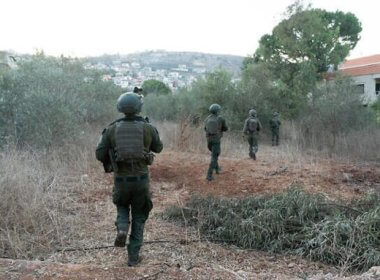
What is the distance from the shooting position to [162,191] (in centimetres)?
875

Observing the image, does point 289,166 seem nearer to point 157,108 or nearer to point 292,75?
point 292,75

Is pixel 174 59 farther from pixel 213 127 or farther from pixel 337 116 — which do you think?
pixel 213 127

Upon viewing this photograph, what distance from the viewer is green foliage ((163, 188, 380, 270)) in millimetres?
5109

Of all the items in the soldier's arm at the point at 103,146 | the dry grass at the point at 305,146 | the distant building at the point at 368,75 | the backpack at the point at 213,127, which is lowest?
the dry grass at the point at 305,146

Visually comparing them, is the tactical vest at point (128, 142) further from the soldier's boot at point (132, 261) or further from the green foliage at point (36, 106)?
the green foliage at point (36, 106)

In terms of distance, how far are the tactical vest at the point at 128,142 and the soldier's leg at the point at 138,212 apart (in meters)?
0.32

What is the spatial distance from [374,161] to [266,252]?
9723 millimetres

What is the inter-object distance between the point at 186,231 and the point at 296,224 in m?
1.53

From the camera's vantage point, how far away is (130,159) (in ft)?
13.6

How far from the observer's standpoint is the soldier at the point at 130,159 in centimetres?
412

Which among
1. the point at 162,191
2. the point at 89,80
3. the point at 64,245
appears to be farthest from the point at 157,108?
the point at 64,245

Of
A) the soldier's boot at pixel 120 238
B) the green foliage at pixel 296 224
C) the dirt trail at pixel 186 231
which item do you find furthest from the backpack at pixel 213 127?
the soldier's boot at pixel 120 238

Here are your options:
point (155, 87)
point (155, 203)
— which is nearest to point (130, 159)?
point (155, 203)

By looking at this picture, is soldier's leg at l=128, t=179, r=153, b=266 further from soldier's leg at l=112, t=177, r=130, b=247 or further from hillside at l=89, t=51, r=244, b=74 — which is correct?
hillside at l=89, t=51, r=244, b=74
